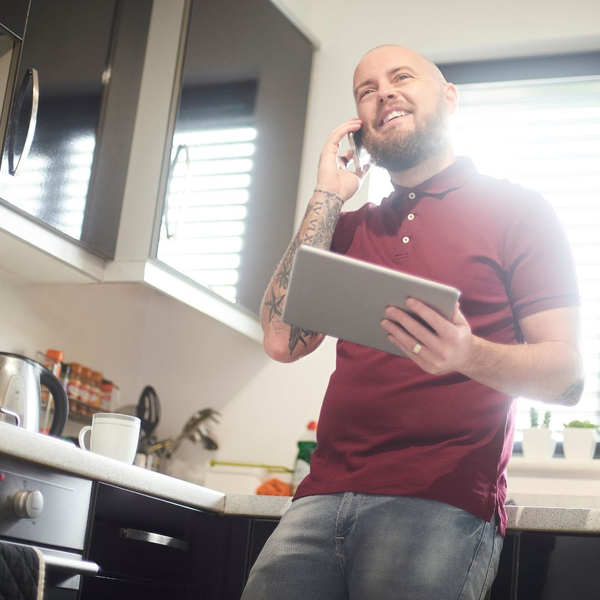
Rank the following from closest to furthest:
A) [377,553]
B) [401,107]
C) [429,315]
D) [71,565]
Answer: [429,315], [377,553], [71,565], [401,107]

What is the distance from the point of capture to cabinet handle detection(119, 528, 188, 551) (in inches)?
73.9

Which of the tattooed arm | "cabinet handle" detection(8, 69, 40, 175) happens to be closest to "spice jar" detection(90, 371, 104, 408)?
"cabinet handle" detection(8, 69, 40, 175)

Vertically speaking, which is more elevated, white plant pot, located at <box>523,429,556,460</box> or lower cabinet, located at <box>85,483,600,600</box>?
white plant pot, located at <box>523,429,556,460</box>

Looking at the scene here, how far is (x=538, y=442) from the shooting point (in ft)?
8.64

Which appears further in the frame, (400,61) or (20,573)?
(400,61)

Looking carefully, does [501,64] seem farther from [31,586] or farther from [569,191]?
[31,586]

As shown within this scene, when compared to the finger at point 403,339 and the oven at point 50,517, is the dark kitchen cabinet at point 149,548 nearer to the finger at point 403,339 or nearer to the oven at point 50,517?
the oven at point 50,517

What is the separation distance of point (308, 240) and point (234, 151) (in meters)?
1.04

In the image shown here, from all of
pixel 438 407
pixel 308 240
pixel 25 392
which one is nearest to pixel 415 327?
pixel 438 407

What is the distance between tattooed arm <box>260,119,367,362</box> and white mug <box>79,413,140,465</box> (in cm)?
48

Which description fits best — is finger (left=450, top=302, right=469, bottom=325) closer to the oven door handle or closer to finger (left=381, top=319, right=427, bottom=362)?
finger (left=381, top=319, right=427, bottom=362)

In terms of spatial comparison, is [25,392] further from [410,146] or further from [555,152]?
[555,152]

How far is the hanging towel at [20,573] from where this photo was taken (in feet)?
4.71

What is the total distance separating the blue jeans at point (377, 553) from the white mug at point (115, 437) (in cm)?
65
